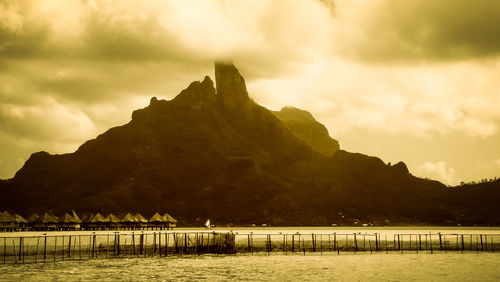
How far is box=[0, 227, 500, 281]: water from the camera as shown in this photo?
205 feet

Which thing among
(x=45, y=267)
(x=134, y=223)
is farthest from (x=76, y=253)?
(x=134, y=223)

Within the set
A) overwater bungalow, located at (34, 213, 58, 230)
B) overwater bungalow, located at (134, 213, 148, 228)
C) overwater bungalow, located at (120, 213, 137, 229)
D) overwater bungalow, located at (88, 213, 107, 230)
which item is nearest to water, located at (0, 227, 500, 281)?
overwater bungalow, located at (120, 213, 137, 229)

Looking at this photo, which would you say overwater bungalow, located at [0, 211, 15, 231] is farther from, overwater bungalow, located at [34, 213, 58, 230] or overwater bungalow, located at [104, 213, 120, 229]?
overwater bungalow, located at [104, 213, 120, 229]

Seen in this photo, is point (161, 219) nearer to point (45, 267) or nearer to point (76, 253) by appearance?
point (76, 253)

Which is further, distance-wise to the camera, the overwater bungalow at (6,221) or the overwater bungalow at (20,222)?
the overwater bungalow at (20,222)

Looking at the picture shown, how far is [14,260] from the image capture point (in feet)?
256

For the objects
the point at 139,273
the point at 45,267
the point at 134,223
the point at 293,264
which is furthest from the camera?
the point at 134,223

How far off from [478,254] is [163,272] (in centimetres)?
5507

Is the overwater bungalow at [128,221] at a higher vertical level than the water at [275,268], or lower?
higher

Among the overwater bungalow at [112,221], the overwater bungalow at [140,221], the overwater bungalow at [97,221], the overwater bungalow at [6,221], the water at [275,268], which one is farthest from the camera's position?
the overwater bungalow at [140,221]

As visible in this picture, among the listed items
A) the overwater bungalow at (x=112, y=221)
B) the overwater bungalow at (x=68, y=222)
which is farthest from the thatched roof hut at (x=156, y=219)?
the overwater bungalow at (x=68, y=222)

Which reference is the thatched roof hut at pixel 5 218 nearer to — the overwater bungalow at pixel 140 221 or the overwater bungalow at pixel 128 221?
the overwater bungalow at pixel 128 221

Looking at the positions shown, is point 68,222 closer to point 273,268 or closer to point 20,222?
point 20,222

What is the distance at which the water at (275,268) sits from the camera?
62.5 metres
